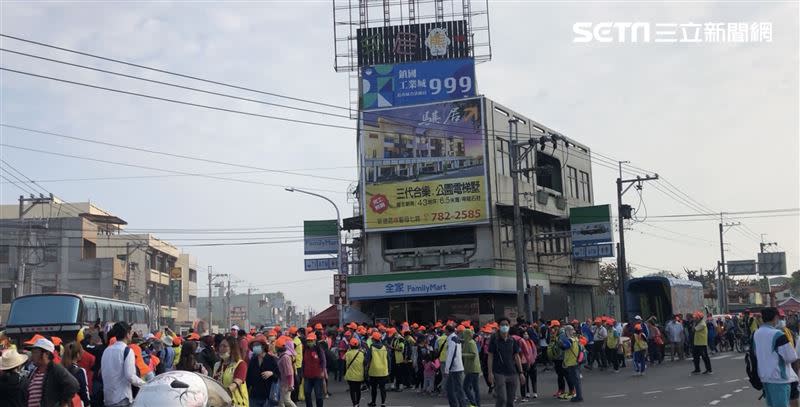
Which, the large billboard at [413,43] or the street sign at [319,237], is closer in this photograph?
the street sign at [319,237]

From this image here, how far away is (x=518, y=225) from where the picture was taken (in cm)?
3042

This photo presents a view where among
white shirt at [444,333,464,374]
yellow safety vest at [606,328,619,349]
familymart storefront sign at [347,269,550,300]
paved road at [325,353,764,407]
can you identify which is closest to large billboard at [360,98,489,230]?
familymart storefront sign at [347,269,550,300]

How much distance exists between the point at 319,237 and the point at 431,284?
28.4ft

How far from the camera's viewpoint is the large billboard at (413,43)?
53.1 m

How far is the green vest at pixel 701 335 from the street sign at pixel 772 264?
202 ft

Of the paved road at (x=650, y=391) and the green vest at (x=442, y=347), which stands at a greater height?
the green vest at (x=442, y=347)

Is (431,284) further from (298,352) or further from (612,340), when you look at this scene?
(298,352)

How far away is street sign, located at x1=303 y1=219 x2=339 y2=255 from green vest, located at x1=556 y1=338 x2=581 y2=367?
29.3m

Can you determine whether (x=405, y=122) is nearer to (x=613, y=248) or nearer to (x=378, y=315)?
(x=378, y=315)

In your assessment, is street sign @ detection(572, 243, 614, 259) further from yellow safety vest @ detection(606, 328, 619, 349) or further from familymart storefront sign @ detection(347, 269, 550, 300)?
yellow safety vest @ detection(606, 328, 619, 349)

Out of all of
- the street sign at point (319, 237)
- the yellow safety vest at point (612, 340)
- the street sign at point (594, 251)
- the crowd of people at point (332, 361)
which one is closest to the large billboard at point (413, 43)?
the street sign at point (319, 237)

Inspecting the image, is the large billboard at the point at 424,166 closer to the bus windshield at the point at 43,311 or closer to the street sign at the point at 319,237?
the street sign at the point at 319,237

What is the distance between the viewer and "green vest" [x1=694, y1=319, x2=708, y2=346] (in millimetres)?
24414

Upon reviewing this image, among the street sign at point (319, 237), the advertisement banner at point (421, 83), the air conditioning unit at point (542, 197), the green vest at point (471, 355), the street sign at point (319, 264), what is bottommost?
the green vest at point (471, 355)
